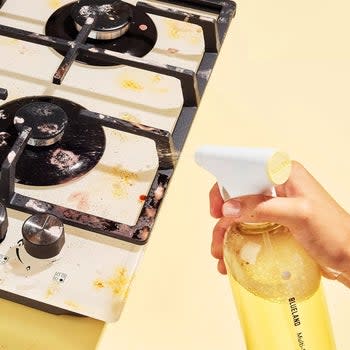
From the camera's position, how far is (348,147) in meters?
0.89

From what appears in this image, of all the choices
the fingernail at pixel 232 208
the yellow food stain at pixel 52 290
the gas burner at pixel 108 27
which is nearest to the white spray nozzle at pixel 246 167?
the fingernail at pixel 232 208

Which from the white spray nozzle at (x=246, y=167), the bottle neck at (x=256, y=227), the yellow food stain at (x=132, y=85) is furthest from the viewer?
the yellow food stain at (x=132, y=85)

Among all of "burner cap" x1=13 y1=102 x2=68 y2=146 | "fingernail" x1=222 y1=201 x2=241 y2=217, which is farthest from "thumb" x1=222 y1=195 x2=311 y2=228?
"burner cap" x1=13 y1=102 x2=68 y2=146

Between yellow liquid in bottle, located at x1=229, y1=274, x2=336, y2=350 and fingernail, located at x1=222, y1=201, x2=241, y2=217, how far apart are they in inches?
3.6

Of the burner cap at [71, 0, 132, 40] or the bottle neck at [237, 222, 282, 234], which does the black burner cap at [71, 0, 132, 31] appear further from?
the bottle neck at [237, 222, 282, 234]

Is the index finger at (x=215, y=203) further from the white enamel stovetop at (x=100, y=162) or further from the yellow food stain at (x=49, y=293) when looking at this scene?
the yellow food stain at (x=49, y=293)

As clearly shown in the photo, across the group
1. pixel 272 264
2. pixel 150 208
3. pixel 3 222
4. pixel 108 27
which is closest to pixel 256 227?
pixel 272 264

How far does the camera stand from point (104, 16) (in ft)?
2.99

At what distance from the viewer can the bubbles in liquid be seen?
64 cm

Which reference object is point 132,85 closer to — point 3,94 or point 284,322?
point 3,94

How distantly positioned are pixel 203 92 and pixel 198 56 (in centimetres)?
7

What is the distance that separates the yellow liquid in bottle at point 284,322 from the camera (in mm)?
651

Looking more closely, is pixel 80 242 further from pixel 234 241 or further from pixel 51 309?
pixel 234 241

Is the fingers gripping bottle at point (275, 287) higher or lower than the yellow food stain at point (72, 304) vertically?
higher
